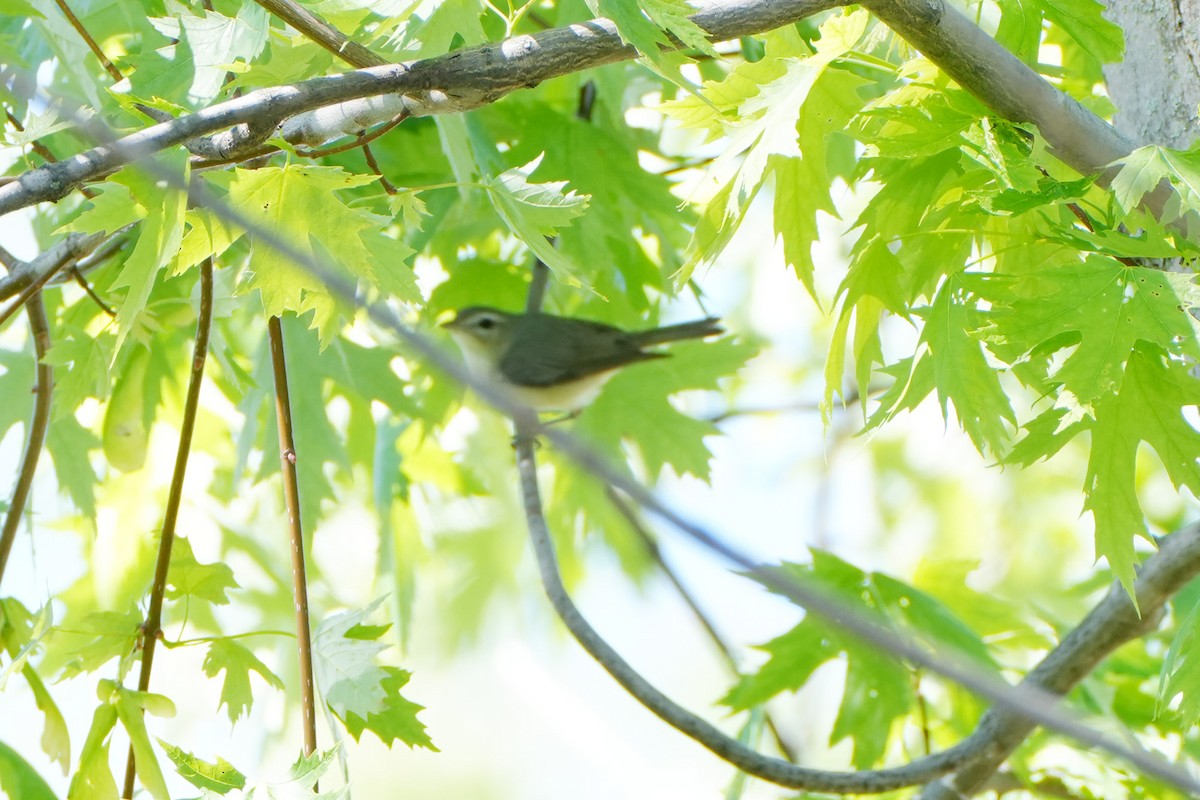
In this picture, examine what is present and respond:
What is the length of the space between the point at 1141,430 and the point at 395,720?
1069 millimetres

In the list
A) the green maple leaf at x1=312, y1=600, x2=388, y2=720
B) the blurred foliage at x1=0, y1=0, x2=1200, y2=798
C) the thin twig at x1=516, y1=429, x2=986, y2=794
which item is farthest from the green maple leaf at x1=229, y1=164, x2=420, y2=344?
the thin twig at x1=516, y1=429, x2=986, y2=794

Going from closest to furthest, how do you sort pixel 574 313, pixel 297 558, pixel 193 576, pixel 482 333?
pixel 297 558, pixel 193 576, pixel 574 313, pixel 482 333

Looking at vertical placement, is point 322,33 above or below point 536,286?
below

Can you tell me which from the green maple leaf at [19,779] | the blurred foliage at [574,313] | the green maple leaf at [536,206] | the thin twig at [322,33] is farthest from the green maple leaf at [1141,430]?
the green maple leaf at [19,779]

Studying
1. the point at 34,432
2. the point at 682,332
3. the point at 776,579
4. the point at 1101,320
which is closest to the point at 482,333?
the point at 682,332

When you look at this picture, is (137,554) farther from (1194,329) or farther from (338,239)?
(1194,329)

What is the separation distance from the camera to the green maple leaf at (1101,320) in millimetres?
1222

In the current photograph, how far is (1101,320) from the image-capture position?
122cm

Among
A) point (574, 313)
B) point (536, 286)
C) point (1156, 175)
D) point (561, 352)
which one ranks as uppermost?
point (561, 352)

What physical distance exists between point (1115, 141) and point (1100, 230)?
14 cm

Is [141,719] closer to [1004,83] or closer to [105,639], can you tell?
[105,639]

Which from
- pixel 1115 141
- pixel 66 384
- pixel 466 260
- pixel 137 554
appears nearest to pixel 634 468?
pixel 466 260

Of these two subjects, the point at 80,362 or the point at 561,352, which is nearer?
the point at 80,362

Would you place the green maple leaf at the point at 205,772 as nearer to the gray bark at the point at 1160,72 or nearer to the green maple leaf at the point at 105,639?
the green maple leaf at the point at 105,639
